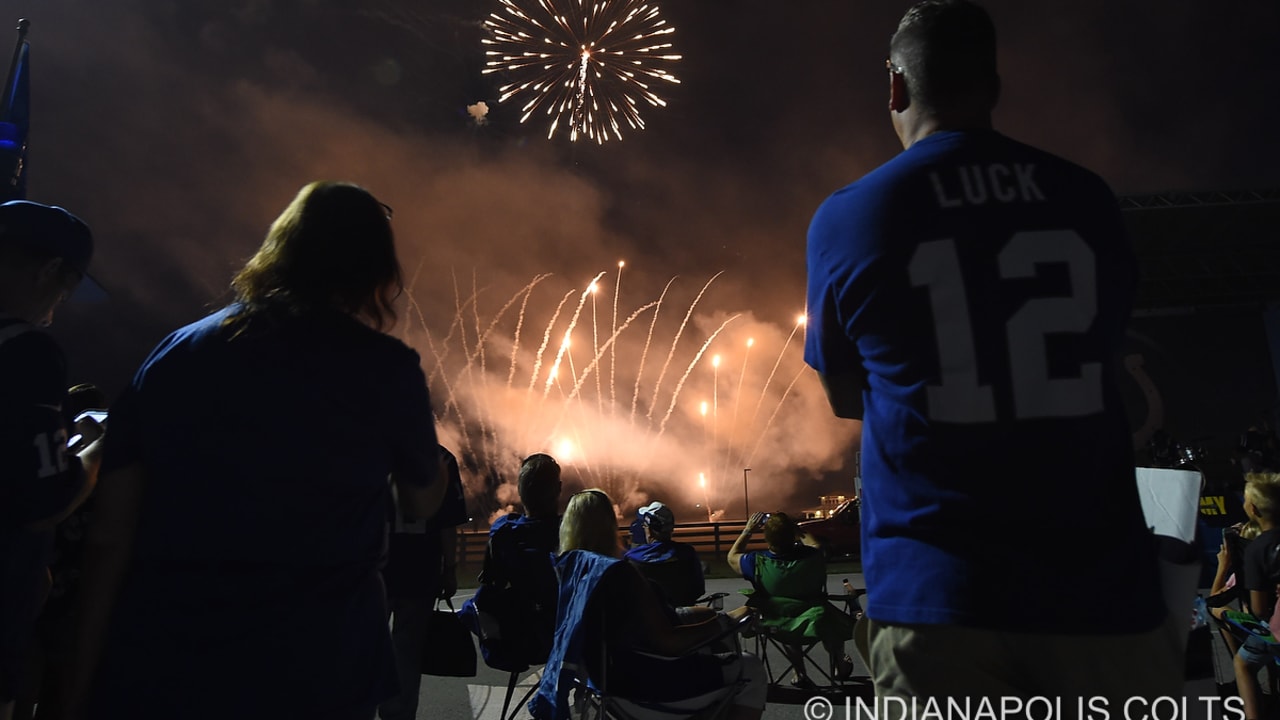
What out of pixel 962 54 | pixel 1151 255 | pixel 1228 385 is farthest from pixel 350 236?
pixel 1228 385

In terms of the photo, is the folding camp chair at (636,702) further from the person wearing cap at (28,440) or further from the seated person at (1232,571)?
the seated person at (1232,571)

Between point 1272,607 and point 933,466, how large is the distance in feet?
17.7

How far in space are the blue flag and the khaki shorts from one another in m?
5.38

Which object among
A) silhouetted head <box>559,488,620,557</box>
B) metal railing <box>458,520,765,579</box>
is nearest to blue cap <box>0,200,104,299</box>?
silhouetted head <box>559,488,620,557</box>

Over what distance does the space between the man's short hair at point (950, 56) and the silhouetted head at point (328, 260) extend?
123 cm

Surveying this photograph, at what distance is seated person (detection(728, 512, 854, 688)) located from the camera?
20.9 feet

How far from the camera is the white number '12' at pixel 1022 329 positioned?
4.25 feet

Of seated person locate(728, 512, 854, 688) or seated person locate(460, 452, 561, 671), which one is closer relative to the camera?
seated person locate(460, 452, 561, 671)

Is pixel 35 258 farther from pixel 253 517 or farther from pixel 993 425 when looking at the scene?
pixel 993 425

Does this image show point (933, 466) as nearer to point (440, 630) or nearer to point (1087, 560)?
point (1087, 560)

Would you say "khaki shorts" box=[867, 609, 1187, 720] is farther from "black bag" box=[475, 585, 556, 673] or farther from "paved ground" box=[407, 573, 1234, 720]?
"paved ground" box=[407, 573, 1234, 720]

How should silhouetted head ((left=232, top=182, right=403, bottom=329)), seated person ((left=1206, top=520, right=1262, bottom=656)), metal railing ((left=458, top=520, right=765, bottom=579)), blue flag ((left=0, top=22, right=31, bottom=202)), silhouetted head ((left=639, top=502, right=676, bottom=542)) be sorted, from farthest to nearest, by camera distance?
1. metal railing ((left=458, top=520, right=765, bottom=579))
2. silhouetted head ((left=639, top=502, right=676, bottom=542))
3. seated person ((left=1206, top=520, right=1262, bottom=656))
4. blue flag ((left=0, top=22, right=31, bottom=202))
5. silhouetted head ((left=232, top=182, right=403, bottom=329))

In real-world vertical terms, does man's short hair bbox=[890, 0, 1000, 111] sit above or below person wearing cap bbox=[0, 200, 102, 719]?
above

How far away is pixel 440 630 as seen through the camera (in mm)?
3875
